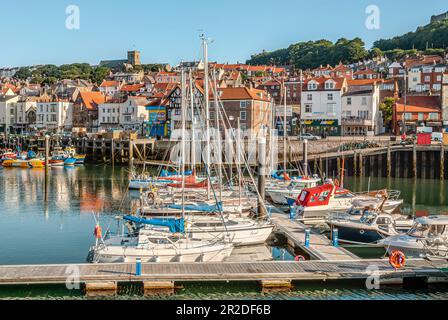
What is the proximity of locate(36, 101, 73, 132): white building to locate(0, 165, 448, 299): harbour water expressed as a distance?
41952 mm

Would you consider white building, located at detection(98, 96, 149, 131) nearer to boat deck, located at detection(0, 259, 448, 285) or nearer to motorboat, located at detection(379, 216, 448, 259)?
motorboat, located at detection(379, 216, 448, 259)

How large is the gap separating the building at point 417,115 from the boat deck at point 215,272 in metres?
59.0

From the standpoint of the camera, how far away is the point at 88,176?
62.9m

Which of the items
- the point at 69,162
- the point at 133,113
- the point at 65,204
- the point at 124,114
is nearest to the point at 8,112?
the point at 124,114

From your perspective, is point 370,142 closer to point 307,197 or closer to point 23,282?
point 307,197

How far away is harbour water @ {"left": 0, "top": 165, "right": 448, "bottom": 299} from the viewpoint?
20.1 metres

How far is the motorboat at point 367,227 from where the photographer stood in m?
26.9

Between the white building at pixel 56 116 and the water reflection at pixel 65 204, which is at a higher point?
the white building at pixel 56 116

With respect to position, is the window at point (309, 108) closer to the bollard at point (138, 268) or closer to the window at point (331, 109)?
the window at point (331, 109)

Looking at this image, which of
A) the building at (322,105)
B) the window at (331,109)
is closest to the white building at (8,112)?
the building at (322,105)

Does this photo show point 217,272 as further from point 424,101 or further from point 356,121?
point 424,101

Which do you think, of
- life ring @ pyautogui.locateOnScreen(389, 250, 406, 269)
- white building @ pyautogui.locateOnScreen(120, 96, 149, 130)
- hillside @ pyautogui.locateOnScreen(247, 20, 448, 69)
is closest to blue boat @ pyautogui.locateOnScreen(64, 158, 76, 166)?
white building @ pyautogui.locateOnScreen(120, 96, 149, 130)
